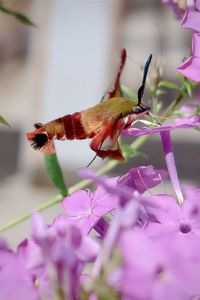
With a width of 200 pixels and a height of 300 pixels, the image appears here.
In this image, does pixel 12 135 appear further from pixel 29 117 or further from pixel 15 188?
pixel 15 188

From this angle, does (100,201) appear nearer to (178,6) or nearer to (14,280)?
(14,280)

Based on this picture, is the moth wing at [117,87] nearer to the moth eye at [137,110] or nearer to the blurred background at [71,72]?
the moth eye at [137,110]

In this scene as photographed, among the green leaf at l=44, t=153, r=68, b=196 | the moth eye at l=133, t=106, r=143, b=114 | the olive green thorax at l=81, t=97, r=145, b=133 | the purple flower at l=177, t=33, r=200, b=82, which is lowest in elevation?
the green leaf at l=44, t=153, r=68, b=196

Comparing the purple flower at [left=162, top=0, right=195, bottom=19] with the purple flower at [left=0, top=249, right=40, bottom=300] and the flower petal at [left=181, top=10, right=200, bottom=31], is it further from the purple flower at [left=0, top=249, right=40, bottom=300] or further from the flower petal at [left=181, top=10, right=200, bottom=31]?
the purple flower at [left=0, top=249, right=40, bottom=300]

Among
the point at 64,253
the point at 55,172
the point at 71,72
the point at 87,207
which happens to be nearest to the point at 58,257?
the point at 64,253

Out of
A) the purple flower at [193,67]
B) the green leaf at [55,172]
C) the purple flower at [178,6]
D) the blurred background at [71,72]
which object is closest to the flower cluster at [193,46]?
the purple flower at [193,67]

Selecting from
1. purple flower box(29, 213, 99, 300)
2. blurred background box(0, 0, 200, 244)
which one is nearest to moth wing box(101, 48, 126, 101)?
purple flower box(29, 213, 99, 300)
